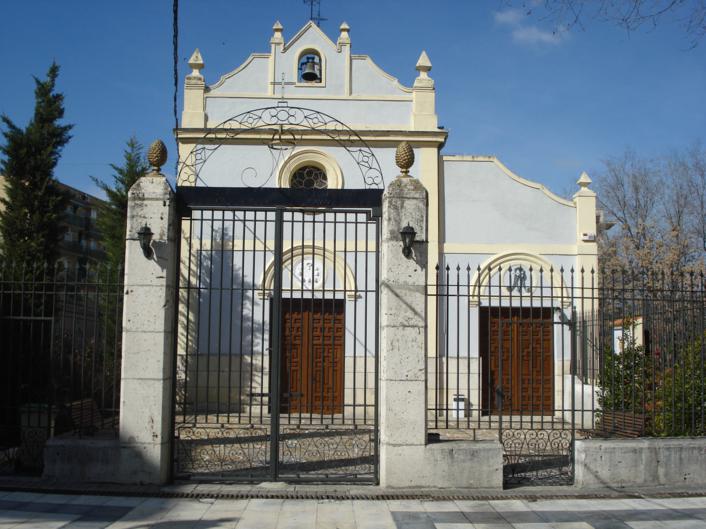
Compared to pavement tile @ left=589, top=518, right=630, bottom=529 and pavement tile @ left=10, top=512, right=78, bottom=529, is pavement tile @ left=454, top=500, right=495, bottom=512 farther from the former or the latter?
pavement tile @ left=10, top=512, right=78, bottom=529

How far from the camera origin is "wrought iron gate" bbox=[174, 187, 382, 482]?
7.73 meters

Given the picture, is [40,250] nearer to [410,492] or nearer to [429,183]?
[429,183]

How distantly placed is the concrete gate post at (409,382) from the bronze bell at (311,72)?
8280 millimetres

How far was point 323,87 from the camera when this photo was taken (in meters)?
14.9

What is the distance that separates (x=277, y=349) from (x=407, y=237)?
1.98 m

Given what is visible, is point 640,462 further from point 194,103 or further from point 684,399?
point 194,103

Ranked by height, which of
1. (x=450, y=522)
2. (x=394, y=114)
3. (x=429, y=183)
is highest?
(x=394, y=114)

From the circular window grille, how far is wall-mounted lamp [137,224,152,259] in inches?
304

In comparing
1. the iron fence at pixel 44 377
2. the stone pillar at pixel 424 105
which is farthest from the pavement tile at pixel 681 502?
the stone pillar at pixel 424 105

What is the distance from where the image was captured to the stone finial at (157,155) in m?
7.66

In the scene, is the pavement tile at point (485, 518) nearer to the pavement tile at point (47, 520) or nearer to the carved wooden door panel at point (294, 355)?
the pavement tile at point (47, 520)

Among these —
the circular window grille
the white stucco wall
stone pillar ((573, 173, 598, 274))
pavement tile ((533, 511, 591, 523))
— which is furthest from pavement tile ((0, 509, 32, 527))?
stone pillar ((573, 173, 598, 274))

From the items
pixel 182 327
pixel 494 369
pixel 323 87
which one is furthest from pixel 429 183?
pixel 182 327

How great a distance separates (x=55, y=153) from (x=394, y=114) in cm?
734
